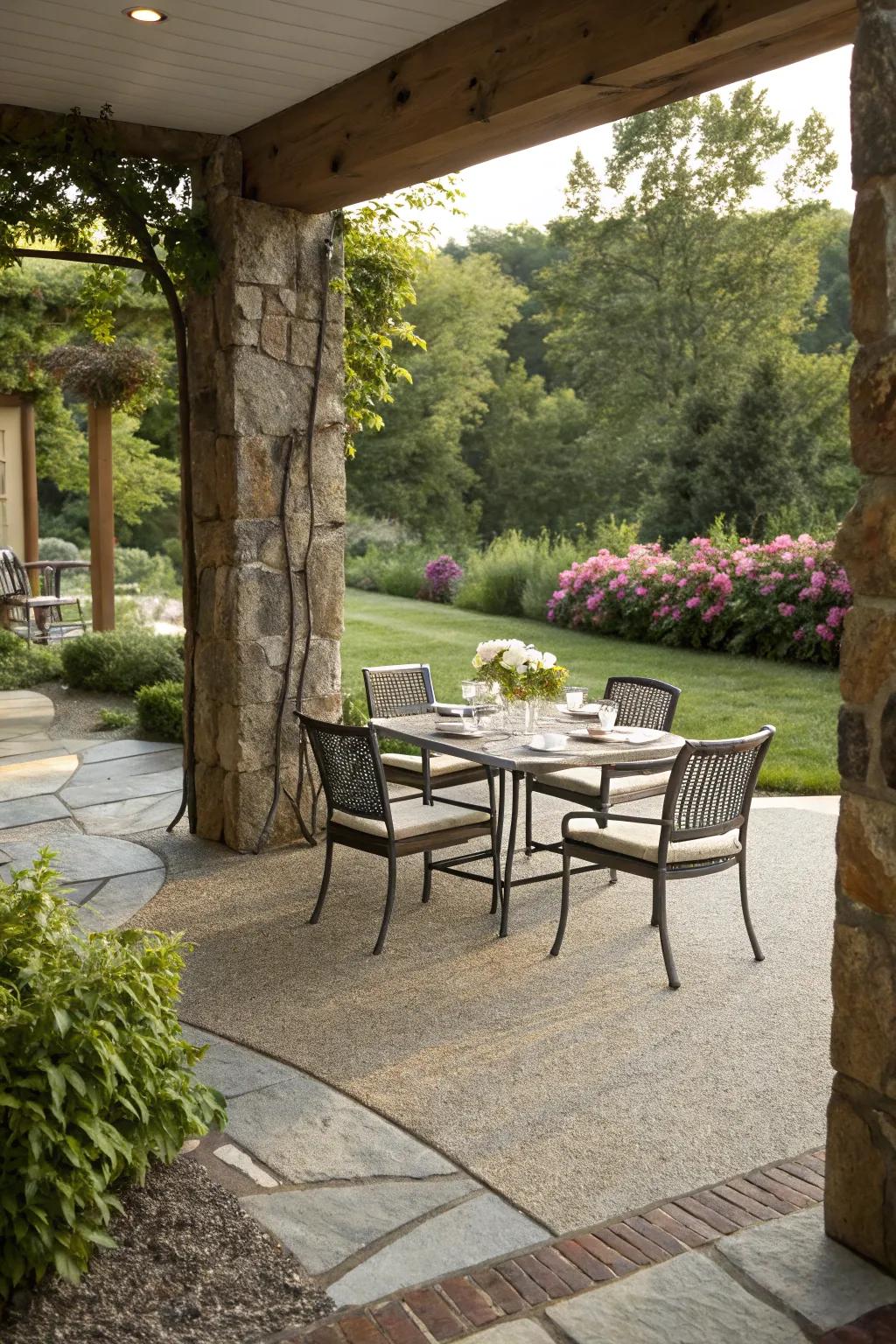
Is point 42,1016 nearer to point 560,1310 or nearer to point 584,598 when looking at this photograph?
point 560,1310

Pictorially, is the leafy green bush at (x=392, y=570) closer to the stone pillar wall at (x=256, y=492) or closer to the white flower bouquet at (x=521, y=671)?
the stone pillar wall at (x=256, y=492)

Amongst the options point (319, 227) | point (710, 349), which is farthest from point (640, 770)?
point (710, 349)

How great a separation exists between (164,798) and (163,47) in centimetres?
375

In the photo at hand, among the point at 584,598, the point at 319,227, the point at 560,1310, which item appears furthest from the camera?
the point at 584,598

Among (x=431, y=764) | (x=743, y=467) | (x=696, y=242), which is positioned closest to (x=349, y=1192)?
(x=431, y=764)

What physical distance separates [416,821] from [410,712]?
3.45 feet

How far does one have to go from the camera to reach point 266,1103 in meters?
3.38

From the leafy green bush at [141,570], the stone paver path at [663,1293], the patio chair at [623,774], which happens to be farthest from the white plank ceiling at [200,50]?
the leafy green bush at [141,570]

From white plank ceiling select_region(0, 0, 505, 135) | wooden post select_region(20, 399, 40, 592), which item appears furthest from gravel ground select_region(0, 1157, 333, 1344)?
wooden post select_region(20, 399, 40, 592)

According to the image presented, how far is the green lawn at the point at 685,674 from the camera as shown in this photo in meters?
7.95

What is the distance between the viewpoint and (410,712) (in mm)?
5703

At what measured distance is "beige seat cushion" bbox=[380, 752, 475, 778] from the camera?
5.58m

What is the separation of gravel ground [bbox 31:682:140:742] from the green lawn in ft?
5.48

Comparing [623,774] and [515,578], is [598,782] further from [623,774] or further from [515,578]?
[515,578]
